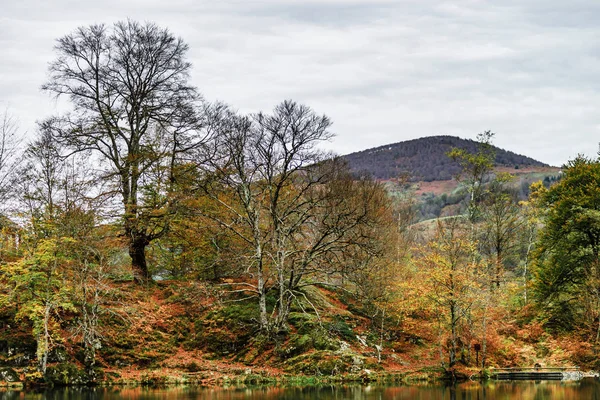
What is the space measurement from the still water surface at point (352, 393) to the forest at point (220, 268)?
3438 millimetres

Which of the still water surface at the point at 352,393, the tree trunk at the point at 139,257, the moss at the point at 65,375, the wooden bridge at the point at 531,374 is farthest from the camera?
the tree trunk at the point at 139,257

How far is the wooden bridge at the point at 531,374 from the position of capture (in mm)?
34153

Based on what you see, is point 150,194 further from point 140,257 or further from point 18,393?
point 18,393

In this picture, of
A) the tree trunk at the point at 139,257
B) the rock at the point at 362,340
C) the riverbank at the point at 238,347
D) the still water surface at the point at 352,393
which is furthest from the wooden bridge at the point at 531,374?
the tree trunk at the point at 139,257

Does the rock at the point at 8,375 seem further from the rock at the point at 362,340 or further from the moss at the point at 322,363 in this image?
the rock at the point at 362,340

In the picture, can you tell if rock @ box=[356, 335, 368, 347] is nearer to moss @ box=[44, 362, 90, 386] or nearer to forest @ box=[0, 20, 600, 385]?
forest @ box=[0, 20, 600, 385]

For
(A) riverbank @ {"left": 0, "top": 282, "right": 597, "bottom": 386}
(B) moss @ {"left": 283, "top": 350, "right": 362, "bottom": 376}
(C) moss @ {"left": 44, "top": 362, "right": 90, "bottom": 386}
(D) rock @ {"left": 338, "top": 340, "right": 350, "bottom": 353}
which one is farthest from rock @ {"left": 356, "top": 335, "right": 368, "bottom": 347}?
(C) moss @ {"left": 44, "top": 362, "right": 90, "bottom": 386}

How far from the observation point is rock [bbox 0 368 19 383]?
2972cm

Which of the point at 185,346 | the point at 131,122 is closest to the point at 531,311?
the point at 185,346

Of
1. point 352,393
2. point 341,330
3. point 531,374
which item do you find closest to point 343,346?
point 341,330

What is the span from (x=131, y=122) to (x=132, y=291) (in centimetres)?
1175

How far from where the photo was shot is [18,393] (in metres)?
26.8

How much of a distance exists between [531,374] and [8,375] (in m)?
28.7

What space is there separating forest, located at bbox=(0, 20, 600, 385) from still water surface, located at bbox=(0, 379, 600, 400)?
135 inches
